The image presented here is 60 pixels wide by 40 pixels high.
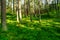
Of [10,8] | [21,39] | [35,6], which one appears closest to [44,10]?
[35,6]

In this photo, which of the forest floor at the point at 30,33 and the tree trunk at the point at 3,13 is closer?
the forest floor at the point at 30,33

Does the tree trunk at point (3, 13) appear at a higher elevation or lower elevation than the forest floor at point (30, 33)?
higher

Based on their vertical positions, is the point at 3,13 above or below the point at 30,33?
above

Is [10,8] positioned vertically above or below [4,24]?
above

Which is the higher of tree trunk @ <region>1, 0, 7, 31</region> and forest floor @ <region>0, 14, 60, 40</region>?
tree trunk @ <region>1, 0, 7, 31</region>

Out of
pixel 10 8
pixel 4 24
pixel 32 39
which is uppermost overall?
pixel 10 8

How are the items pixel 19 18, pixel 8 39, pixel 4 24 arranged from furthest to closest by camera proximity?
1. pixel 19 18
2. pixel 4 24
3. pixel 8 39

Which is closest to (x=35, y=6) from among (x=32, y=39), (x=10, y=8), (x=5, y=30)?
(x=10, y=8)

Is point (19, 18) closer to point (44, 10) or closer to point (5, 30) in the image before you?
point (5, 30)

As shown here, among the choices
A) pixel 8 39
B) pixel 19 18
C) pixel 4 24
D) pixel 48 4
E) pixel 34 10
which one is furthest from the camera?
pixel 48 4

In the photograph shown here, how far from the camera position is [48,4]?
203 feet

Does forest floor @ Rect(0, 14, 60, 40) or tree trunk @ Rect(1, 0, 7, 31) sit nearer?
forest floor @ Rect(0, 14, 60, 40)

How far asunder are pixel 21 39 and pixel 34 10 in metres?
37.9

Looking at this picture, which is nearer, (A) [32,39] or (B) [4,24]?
(A) [32,39]
